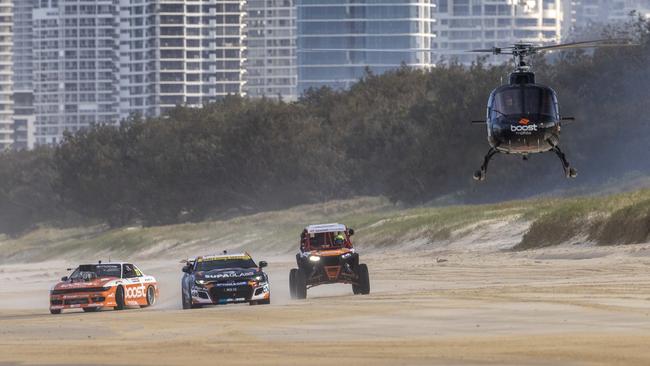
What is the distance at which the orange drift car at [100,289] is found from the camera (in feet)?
130

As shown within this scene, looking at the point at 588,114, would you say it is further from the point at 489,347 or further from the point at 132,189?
the point at 489,347

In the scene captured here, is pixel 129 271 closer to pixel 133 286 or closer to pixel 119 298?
pixel 133 286

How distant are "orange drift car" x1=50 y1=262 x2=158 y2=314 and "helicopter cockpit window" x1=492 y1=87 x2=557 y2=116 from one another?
30.5 feet

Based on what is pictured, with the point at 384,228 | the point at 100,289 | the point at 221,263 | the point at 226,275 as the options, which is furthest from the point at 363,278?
the point at 384,228

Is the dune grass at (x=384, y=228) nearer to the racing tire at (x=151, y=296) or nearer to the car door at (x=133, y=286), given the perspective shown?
the racing tire at (x=151, y=296)

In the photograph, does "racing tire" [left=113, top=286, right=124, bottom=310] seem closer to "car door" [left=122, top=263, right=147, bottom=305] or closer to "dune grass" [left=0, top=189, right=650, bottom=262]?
"car door" [left=122, top=263, right=147, bottom=305]

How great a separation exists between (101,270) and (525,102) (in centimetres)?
1060

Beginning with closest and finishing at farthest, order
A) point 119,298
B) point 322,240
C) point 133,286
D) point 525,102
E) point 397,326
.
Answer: point 397,326, point 525,102, point 119,298, point 322,240, point 133,286

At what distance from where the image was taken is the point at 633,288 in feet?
117

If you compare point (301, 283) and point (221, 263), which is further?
point (301, 283)

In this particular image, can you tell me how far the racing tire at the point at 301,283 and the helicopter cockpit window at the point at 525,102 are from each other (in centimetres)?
569

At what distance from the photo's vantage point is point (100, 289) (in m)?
39.9

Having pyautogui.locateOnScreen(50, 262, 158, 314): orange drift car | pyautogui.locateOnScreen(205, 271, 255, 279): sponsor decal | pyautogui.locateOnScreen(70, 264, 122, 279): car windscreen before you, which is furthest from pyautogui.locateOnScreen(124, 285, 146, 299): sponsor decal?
pyautogui.locateOnScreen(205, 271, 255, 279): sponsor decal

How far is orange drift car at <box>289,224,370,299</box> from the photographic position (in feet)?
130
